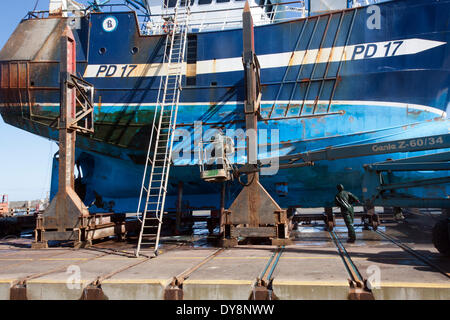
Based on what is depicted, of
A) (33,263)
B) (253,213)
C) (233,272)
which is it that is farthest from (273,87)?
(33,263)

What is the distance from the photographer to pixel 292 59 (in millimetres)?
10773

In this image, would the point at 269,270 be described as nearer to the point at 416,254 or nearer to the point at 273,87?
the point at 416,254

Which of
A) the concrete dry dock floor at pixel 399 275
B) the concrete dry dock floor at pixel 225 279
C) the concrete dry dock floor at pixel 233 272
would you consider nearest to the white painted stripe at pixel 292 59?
the concrete dry dock floor at pixel 233 272

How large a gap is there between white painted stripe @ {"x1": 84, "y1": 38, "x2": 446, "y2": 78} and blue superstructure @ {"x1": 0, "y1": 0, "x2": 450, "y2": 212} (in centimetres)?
3

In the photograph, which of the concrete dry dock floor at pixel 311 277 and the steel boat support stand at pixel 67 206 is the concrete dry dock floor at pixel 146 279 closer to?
the concrete dry dock floor at pixel 311 277

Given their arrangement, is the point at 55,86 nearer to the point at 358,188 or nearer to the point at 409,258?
the point at 358,188

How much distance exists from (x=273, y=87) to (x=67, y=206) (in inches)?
263

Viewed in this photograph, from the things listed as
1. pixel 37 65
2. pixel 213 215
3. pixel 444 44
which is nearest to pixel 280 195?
pixel 213 215

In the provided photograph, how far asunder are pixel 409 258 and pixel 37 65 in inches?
484

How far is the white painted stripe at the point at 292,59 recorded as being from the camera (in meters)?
9.95

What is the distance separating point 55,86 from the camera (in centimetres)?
1195

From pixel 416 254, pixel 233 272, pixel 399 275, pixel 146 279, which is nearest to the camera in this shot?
pixel 399 275
